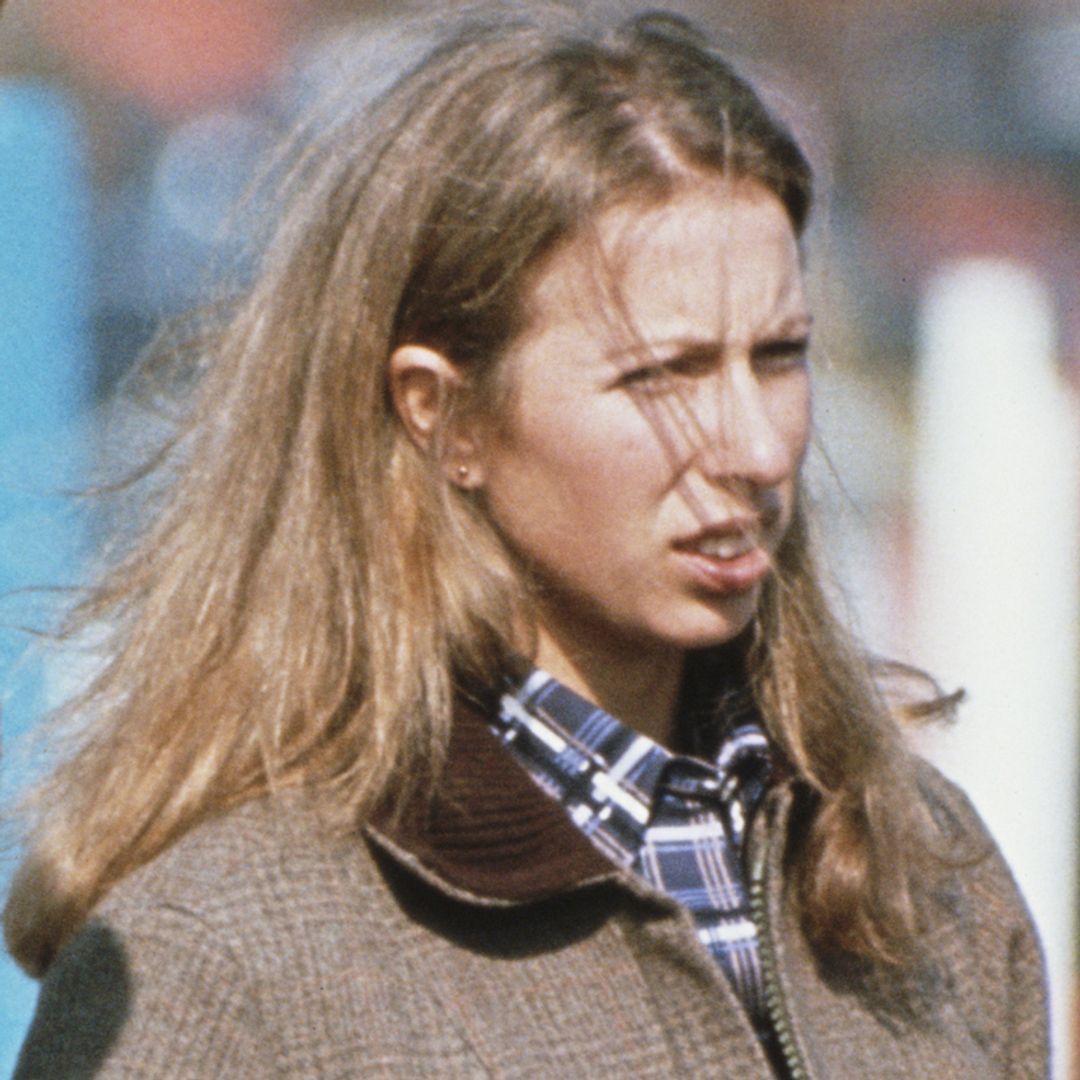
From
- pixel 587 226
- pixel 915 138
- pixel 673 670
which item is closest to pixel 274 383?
pixel 587 226

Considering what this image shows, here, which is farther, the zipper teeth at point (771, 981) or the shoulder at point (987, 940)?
the shoulder at point (987, 940)

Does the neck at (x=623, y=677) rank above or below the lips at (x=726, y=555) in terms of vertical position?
below

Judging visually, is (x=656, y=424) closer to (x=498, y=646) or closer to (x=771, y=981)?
(x=498, y=646)

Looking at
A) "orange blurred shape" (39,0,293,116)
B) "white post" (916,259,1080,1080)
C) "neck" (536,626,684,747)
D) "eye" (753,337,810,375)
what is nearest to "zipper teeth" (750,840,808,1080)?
"neck" (536,626,684,747)

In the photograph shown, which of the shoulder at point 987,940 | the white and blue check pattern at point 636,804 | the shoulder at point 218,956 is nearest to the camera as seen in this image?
the shoulder at point 218,956

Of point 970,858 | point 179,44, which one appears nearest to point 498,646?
point 970,858

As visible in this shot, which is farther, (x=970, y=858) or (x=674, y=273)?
(x=970, y=858)

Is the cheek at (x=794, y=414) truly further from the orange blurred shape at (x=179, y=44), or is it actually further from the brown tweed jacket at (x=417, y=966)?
the orange blurred shape at (x=179, y=44)

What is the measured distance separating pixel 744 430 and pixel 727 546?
0.10 meters

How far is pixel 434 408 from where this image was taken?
1898 mm

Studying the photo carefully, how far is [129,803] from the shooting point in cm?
179

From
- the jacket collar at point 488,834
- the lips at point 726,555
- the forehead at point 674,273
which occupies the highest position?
the forehead at point 674,273

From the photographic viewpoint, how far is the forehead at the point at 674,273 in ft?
5.91

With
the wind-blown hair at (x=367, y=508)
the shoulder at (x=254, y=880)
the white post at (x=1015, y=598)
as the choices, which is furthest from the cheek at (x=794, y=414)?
the white post at (x=1015, y=598)
